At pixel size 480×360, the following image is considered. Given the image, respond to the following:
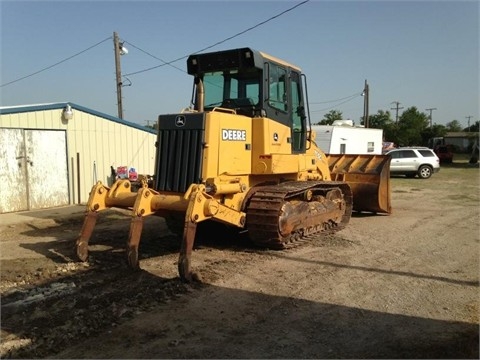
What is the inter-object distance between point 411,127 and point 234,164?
2294 inches

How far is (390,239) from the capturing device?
866 cm

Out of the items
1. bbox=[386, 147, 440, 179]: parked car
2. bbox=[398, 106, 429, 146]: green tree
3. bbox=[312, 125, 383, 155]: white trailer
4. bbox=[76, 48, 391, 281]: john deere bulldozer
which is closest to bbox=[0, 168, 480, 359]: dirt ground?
bbox=[76, 48, 391, 281]: john deere bulldozer

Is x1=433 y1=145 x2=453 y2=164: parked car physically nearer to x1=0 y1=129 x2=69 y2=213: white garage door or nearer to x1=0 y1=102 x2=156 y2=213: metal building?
x1=0 y1=102 x2=156 y2=213: metal building

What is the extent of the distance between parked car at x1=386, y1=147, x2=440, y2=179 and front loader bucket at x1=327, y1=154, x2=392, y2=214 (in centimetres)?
1312

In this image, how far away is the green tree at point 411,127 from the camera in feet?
195

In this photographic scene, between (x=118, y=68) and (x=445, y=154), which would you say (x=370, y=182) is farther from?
(x=445, y=154)

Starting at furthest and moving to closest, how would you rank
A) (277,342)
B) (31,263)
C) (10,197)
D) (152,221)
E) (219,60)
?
(10,197)
(152,221)
(219,60)
(31,263)
(277,342)

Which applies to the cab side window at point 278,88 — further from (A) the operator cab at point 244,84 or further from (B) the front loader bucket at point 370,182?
(B) the front loader bucket at point 370,182

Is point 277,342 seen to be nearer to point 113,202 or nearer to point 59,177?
point 113,202

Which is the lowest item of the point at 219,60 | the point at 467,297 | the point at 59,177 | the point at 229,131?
the point at 467,297

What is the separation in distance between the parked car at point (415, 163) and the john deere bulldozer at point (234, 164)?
16778 mm

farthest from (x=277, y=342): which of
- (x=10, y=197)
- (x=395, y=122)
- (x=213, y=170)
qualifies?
(x=395, y=122)

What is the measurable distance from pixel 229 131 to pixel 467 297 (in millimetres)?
3870

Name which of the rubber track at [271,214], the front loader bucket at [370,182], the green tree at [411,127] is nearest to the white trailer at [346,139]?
the front loader bucket at [370,182]
